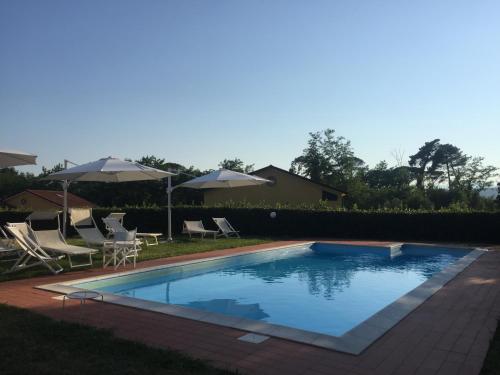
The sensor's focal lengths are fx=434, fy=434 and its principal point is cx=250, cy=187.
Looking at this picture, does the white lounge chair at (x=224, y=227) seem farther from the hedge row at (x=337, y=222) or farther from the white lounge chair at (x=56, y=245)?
the white lounge chair at (x=56, y=245)

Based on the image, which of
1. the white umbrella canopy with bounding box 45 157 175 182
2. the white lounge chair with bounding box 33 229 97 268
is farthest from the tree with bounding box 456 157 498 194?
the white lounge chair with bounding box 33 229 97 268

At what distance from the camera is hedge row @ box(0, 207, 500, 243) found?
17453mm

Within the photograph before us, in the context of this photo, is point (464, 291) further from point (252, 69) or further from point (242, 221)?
point (242, 221)

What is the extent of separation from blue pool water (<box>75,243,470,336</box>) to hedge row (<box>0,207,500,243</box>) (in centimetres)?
336

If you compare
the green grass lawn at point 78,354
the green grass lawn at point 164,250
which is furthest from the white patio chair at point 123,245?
the green grass lawn at point 78,354

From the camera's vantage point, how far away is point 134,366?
3.92 meters

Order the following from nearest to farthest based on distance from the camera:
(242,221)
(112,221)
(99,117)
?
(112,221), (99,117), (242,221)

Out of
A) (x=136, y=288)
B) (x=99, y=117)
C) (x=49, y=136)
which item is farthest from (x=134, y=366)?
(x=49, y=136)

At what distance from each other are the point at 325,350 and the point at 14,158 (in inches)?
292

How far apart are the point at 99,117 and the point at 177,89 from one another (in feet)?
12.1

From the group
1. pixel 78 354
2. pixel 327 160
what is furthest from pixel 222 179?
pixel 327 160

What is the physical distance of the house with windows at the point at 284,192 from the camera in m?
32.2

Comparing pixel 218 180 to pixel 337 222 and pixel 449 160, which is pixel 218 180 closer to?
pixel 337 222

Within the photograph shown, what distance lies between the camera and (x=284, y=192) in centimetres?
3281
